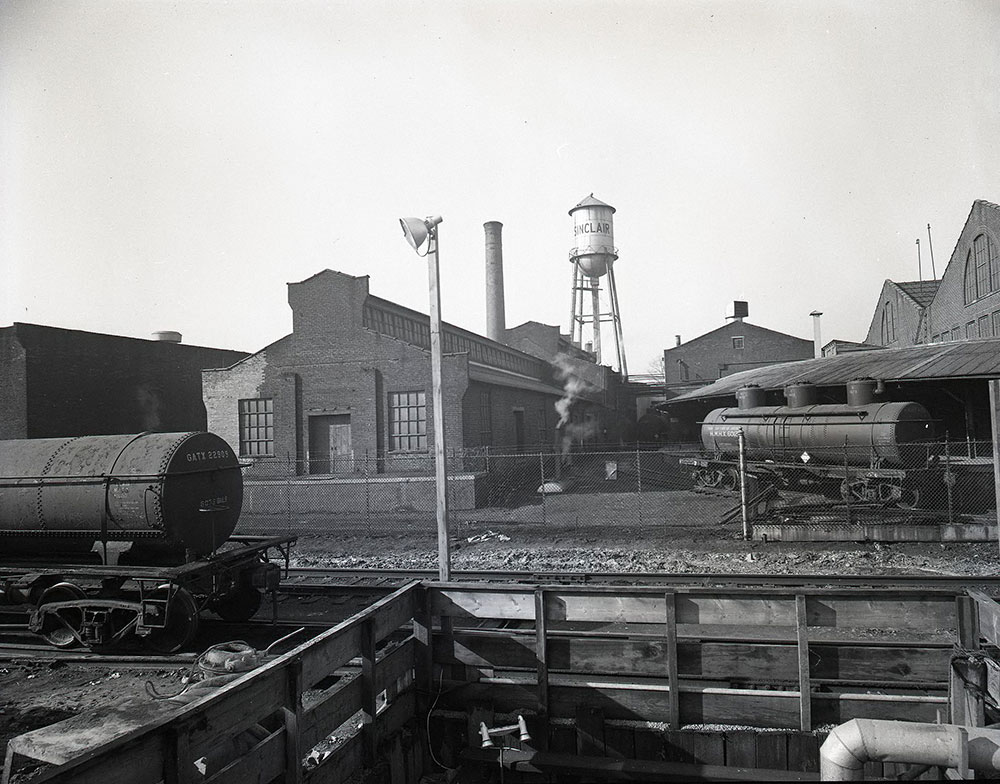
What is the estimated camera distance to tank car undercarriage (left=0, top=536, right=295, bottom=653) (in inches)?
315

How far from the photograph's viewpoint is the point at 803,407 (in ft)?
60.4

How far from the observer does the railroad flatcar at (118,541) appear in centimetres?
820

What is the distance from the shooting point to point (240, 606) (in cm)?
965

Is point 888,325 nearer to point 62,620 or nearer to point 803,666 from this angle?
point 803,666

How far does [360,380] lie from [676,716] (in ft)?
58.9

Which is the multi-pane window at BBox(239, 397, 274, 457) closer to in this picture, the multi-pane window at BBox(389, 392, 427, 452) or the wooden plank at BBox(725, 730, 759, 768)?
the multi-pane window at BBox(389, 392, 427, 452)

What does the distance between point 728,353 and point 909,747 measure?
44835 millimetres

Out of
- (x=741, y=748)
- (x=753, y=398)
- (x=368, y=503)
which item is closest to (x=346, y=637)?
(x=741, y=748)

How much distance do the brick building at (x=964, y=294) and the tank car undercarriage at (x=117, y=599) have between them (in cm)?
2969

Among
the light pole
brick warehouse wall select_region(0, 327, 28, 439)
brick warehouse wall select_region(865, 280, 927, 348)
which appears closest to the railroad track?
the light pole

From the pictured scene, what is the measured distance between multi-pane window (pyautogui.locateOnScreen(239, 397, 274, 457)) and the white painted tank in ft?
85.4

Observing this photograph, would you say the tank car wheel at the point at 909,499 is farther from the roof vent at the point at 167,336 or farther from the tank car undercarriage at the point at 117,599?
the roof vent at the point at 167,336

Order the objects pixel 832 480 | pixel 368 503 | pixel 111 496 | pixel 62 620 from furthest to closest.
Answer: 1. pixel 368 503
2. pixel 832 480
3. pixel 111 496
4. pixel 62 620

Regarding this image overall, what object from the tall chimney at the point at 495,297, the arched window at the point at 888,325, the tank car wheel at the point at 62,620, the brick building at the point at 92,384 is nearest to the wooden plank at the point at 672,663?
the tank car wheel at the point at 62,620
